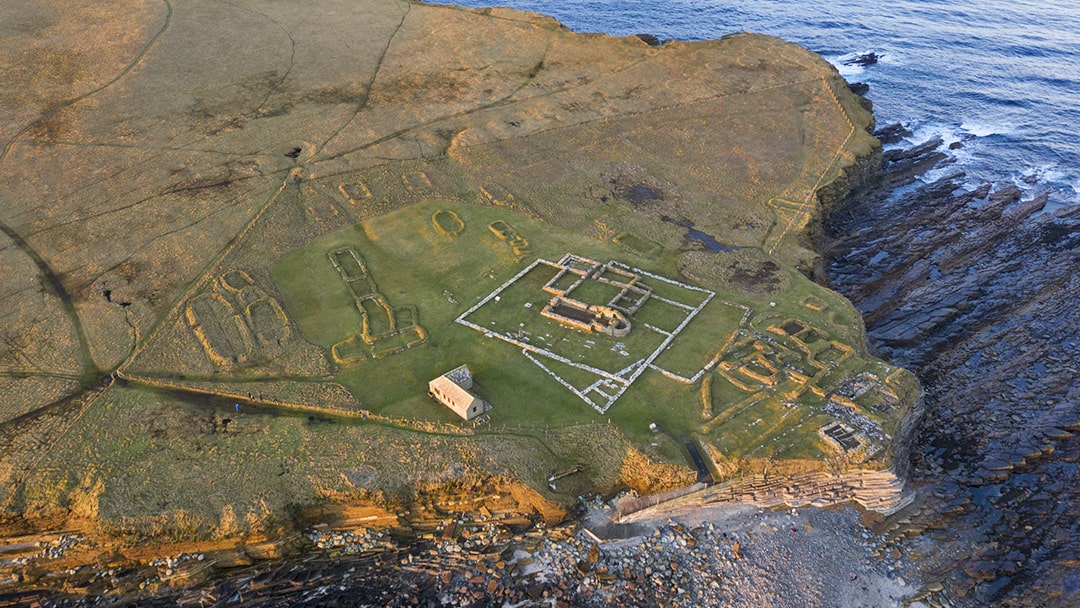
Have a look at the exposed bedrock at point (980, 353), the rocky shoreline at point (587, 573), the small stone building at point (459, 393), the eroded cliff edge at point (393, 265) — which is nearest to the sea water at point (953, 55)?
the exposed bedrock at point (980, 353)

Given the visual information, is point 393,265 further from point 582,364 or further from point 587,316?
point 582,364

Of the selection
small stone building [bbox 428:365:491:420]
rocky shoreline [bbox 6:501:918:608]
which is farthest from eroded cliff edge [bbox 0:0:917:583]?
rocky shoreline [bbox 6:501:918:608]

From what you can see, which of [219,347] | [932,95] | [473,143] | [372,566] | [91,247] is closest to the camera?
[372,566]

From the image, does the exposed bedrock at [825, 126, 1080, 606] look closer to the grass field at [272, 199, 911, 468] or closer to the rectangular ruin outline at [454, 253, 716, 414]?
the grass field at [272, 199, 911, 468]

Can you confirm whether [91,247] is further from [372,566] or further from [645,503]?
[645,503]

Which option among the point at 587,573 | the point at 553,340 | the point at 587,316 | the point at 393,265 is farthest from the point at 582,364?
the point at 393,265

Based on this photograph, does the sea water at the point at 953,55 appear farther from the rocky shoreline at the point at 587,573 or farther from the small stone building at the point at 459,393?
the small stone building at the point at 459,393

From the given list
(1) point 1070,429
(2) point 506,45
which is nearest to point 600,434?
(1) point 1070,429
